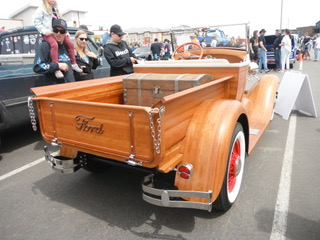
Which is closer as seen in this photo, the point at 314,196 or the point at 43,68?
the point at 314,196

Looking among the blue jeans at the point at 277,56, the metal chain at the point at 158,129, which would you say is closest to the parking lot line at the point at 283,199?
the metal chain at the point at 158,129

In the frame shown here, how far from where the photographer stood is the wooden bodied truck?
177cm

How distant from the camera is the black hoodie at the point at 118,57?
4.10 metres

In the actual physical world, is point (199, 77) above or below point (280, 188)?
above

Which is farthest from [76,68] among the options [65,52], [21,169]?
[21,169]

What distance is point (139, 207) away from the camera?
2449 mm

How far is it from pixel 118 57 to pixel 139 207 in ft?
8.39

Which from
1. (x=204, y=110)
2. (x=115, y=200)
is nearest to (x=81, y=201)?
(x=115, y=200)

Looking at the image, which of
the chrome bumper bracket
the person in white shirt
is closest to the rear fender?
the chrome bumper bracket

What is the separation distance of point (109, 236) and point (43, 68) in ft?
8.23

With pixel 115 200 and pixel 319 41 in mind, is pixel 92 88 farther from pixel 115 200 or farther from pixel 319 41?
pixel 319 41

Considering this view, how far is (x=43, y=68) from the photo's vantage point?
11.6 ft

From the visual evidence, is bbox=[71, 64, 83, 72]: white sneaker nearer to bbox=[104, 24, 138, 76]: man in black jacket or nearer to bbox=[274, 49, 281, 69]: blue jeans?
bbox=[104, 24, 138, 76]: man in black jacket

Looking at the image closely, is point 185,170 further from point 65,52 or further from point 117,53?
point 65,52
